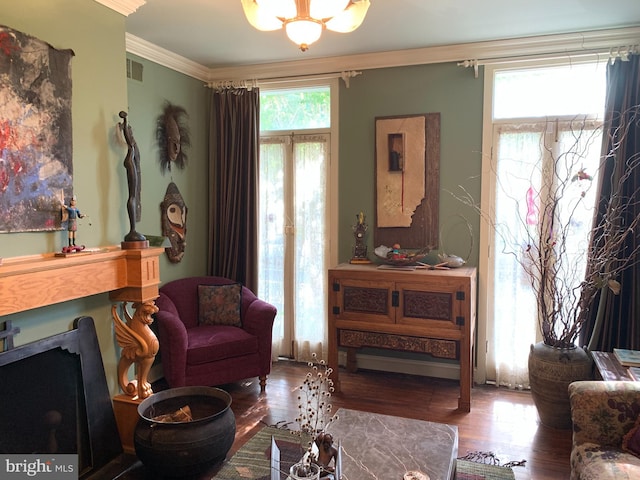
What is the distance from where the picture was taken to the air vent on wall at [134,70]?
11.5ft

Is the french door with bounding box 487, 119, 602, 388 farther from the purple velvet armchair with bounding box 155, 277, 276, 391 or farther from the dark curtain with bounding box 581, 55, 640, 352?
the purple velvet armchair with bounding box 155, 277, 276, 391

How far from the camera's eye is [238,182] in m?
4.21

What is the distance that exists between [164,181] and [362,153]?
1.65m

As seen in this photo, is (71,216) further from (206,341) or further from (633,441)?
(633,441)

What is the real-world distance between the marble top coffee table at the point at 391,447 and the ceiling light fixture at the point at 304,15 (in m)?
1.80

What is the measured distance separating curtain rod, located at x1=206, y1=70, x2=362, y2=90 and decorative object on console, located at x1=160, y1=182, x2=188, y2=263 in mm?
1049

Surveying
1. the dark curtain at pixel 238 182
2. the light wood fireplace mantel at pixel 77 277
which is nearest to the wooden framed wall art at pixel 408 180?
the dark curtain at pixel 238 182

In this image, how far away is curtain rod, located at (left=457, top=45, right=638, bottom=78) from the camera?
327cm

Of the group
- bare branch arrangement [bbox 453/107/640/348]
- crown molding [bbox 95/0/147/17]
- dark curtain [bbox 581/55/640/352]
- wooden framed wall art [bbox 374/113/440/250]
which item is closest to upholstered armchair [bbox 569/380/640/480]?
bare branch arrangement [bbox 453/107/640/348]

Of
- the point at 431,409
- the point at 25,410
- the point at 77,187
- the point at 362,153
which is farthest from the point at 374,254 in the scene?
the point at 25,410

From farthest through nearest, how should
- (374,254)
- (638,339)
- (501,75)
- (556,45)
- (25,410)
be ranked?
(374,254) < (501,75) < (556,45) < (638,339) < (25,410)

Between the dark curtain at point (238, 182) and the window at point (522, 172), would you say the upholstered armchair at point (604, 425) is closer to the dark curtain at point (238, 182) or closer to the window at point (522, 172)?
the window at point (522, 172)

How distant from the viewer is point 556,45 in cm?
345

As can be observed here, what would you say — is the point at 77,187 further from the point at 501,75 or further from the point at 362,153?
the point at 501,75
